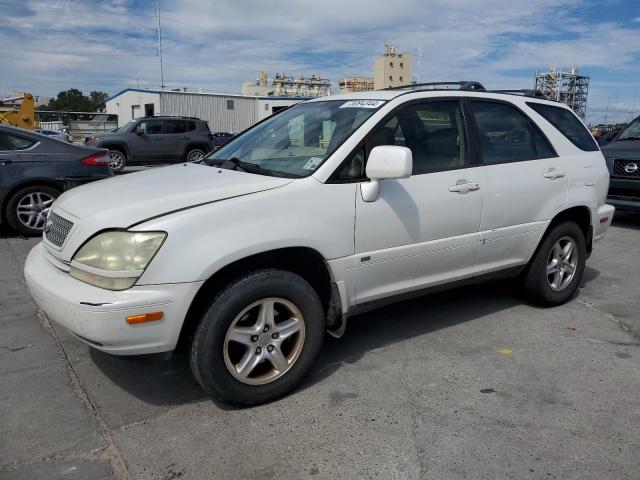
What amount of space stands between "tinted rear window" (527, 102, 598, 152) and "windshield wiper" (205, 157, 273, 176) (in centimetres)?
242

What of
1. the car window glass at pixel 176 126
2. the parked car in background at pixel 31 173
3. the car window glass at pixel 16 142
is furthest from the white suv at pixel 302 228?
the car window glass at pixel 176 126

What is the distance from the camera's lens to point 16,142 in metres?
7.05

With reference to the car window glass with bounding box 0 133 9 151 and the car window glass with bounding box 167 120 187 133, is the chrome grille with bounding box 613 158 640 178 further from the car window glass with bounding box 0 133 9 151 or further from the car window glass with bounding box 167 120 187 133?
the car window glass with bounding box 167 120 187 133

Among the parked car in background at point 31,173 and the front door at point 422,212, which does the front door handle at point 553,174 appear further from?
the parked car in background at point 31,173

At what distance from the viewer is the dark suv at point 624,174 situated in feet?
26.5

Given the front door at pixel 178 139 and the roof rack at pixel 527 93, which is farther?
the front door at pixel 178 139

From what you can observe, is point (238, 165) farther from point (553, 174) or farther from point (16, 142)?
point (16, 142)

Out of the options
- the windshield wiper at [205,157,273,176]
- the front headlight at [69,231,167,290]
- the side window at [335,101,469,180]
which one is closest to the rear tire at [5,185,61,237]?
the windshield wiper at [205,157,273,176]

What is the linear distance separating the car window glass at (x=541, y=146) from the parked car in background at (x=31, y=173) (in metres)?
5.23

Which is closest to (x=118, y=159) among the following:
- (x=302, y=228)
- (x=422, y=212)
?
(x=422, y=212)

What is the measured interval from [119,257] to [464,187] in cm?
227

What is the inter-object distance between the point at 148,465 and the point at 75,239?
121cm

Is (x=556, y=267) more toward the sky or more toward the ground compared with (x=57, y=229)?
more toward the ground

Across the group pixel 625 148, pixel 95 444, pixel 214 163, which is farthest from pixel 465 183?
pixel 625 148
